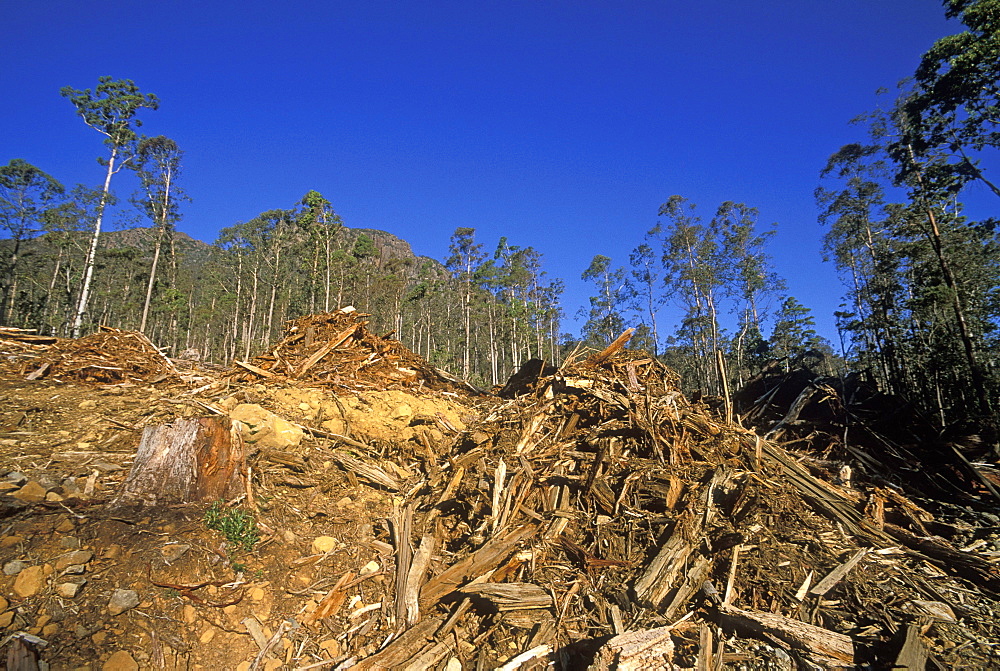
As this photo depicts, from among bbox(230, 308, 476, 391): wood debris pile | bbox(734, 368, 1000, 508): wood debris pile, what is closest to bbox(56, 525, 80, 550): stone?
bbox(230, 308, 476, 391): wood debris pile

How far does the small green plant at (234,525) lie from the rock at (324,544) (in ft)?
1.67

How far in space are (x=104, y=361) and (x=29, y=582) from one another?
5.42 meters

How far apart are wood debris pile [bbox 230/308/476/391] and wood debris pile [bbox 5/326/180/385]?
1.26m

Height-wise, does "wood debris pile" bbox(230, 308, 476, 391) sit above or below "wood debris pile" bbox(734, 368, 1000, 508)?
above

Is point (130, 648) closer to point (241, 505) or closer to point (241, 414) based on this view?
point (241, 505)

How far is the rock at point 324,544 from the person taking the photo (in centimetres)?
401

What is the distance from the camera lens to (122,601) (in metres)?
2.88

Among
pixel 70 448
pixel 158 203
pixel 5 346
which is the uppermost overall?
pixel 158 203

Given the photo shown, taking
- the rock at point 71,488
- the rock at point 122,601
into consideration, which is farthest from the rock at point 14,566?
the rock at point 71,488

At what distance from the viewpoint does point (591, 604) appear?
11.4ft

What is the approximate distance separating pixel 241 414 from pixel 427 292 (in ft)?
134

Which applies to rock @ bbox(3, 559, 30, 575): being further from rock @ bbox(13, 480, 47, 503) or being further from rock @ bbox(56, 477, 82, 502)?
rock @ bbox(56, 477, 82, 502)

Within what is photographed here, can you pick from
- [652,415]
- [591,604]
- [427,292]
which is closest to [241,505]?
[591,604]

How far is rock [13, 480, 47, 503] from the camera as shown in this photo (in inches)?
134
